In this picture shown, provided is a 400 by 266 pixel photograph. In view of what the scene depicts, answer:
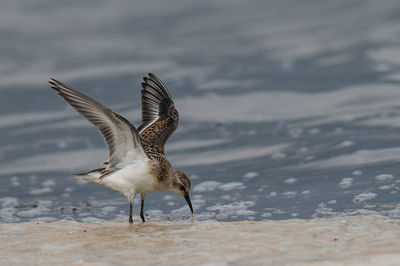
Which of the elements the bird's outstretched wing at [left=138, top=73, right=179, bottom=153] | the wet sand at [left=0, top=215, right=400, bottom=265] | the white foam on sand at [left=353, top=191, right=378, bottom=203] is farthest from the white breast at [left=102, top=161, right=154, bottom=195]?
the white foam on sand at [left=353, top=191, right=378, bottom=203]

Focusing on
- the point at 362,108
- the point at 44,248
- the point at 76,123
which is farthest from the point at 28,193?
the point at 362,108

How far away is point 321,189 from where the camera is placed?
27.0 ft

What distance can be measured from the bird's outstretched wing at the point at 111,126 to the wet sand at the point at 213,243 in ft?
2.59

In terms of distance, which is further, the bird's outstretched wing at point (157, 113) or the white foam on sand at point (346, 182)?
the white foam on sand at point (346, 182)

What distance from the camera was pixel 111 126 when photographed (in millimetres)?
6602

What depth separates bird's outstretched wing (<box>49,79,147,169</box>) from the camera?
6.18m

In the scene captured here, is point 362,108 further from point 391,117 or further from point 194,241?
point 194,241

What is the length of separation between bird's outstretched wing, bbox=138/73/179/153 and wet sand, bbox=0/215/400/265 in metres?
1.71

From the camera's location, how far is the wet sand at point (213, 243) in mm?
4621

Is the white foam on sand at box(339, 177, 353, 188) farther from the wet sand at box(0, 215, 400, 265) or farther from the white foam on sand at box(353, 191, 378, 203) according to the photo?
the wet sand at box(0, 215, 400, 265)

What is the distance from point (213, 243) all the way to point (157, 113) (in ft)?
11.3

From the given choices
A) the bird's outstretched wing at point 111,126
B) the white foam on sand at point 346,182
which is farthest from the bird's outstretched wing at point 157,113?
the white foam on sand at point 346,182

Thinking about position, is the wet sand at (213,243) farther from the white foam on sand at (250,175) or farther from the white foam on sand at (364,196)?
the white foam on sand at (250,175)

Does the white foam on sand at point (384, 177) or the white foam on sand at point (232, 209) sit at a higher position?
the white foam on sand at point (384, 177)
